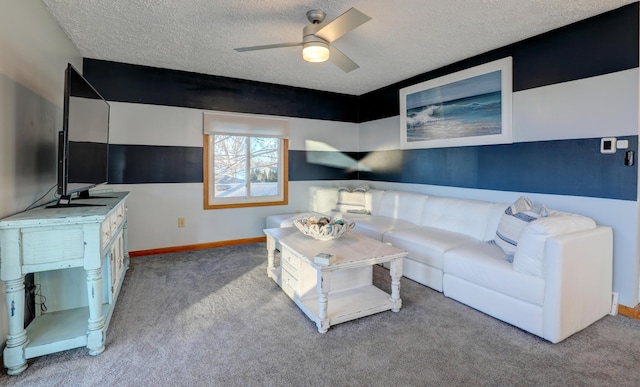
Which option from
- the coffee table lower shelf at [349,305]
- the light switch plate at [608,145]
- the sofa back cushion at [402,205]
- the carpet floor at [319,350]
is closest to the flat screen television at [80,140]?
the carpet floor at [319,350]

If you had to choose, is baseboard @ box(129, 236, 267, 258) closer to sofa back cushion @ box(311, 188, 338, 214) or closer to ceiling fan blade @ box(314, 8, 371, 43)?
sofa back cushion @ box(311, 188, 338, 214)

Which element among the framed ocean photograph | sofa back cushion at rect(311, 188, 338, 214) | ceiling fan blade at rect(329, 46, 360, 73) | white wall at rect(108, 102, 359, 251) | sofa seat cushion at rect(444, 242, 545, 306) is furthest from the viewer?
sofa back cushion at rect(311, 188, 338, 214)

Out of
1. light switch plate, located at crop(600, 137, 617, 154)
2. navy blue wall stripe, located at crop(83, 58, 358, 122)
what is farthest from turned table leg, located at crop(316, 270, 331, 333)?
navy blue wall stripe, located at crop(83, 58, 358, 122)

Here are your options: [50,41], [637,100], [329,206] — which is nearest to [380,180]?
[329,206]

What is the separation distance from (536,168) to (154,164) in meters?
4.36

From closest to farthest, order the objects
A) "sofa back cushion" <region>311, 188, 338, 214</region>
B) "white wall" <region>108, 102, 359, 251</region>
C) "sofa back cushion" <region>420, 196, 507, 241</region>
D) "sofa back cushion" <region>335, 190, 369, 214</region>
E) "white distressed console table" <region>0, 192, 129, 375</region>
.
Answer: "white distressed console table" <region>0, 192, 129, 375</region>
"sofa back cushion" <region>420, 196, 507, 241</region>
"white wall" <region>108, 102, 359, 251</region>
"sofa back cushion" <region>335, 190, 369, 214</region>
"sofa back cushion" <region>311, 188, 338, 214</region>

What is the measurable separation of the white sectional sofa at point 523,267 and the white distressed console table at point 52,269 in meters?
2.60

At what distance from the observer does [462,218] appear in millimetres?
3393

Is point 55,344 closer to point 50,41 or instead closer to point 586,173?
point 50,41

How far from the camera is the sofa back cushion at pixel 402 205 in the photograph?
3.97 meters

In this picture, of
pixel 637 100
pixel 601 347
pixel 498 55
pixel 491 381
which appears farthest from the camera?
pixel 498 55

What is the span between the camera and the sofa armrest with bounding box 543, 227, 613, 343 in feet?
6.73

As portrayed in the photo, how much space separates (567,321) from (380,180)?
131 inches

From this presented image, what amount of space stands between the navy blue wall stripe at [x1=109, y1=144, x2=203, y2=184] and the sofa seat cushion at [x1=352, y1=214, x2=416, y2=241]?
230cm
